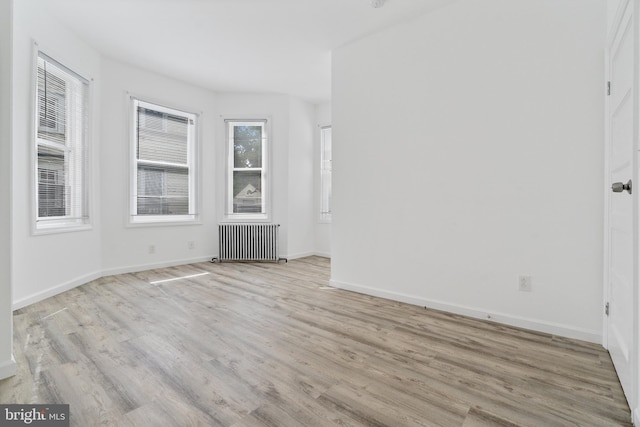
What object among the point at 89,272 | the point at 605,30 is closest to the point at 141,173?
the point at 89,272

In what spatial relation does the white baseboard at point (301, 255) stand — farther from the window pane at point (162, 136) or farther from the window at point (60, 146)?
the window at point (60, 146)

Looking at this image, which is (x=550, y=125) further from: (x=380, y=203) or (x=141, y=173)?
(x=141, y=173)

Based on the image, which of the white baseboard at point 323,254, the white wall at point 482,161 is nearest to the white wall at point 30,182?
the white wall at point 482,161

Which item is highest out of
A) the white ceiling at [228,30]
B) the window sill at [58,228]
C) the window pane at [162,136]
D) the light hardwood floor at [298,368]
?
the white ceiling at [228,30]

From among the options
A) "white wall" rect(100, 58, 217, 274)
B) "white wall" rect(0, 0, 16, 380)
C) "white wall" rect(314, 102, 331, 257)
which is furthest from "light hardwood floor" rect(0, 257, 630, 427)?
"white wall" rect(314, 102, 331, 257)

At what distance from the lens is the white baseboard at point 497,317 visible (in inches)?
90.8

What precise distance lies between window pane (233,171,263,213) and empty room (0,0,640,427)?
3.43ft

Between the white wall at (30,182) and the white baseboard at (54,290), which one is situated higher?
the white wall at (30,182)

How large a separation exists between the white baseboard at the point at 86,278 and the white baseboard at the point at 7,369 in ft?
5.16

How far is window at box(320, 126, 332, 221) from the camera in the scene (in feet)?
19.8

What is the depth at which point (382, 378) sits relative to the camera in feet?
5.84

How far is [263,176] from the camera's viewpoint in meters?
5.68

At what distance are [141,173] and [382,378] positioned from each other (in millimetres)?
4476

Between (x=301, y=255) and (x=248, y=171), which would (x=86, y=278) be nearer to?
(x=248, y=171)
